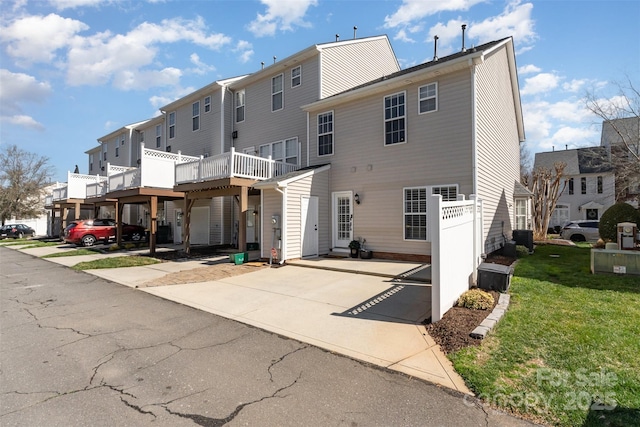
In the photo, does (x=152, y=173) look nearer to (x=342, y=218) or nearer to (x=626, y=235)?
(x=342, y=218)

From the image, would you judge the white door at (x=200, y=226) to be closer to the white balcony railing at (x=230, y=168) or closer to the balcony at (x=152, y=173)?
the balcony at (x=152, y=173)

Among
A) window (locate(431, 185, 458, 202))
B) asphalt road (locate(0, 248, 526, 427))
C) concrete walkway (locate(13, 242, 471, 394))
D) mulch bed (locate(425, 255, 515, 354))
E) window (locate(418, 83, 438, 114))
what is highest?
window (locate(418, 83, 438, 114))

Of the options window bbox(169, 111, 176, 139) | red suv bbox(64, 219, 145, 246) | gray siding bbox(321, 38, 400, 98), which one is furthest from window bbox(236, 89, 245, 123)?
red suv bbox(64, 219, 145, 246)

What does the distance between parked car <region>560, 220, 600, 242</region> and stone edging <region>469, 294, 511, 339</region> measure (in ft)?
56.9

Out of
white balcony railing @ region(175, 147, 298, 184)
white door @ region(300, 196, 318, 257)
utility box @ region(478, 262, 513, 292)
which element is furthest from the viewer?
white door @ region(300, 196, 318, 257)

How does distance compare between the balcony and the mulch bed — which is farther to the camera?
the balcony

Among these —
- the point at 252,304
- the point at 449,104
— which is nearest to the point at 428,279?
the point at 252,304

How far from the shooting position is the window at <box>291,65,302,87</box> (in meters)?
14.7

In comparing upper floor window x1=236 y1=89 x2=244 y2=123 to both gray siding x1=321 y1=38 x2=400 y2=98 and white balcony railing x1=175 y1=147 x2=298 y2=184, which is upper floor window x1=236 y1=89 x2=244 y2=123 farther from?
gray siding x1=321 y1=38 x2=400 y2=98

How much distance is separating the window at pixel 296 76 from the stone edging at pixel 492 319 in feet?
40.7

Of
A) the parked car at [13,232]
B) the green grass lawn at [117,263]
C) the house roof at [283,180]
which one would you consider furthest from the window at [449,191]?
the parked car at [13,232]

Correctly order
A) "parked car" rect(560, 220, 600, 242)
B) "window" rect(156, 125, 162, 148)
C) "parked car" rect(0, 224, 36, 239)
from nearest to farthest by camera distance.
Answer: "parked car" rect(560, 220, 600, 242) < "window" rect(156, 125, 162, 148) < "parked car" rect(0, 224, 36, 239)

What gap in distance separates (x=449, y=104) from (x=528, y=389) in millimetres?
8891

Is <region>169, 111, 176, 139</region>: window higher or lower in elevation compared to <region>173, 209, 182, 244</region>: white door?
higher
